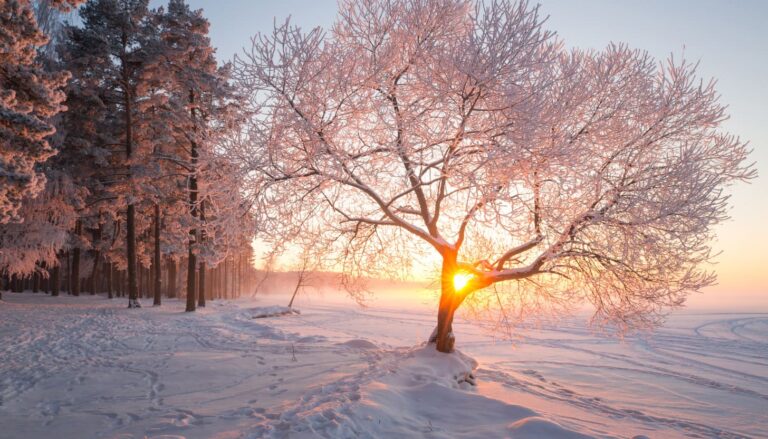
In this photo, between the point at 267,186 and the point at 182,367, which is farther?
the point at 182,367

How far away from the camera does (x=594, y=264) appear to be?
7.95 m

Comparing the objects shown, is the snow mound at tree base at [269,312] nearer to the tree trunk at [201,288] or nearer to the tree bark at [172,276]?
the tree trunk at [201,288]

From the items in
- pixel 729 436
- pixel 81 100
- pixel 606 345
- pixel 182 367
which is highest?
pixel 81 100

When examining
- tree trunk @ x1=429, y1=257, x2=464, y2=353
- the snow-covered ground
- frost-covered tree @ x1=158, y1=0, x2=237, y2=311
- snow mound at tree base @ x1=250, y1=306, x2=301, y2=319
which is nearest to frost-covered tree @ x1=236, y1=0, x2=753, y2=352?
tree trunk @ x1=429, y1=257, x2=464, y2=353

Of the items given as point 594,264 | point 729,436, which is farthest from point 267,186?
point 729,436

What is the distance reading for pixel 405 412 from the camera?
552cm

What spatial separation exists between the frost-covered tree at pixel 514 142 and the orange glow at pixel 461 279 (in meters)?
0.34

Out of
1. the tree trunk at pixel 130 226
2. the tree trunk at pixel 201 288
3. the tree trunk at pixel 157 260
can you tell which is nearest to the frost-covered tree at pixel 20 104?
the tree trunk at pixel 130 226

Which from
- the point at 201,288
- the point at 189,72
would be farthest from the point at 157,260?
the point at 189,72

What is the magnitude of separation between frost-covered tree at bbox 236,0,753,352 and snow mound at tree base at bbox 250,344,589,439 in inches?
92.0

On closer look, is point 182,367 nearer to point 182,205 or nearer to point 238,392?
point 238,392

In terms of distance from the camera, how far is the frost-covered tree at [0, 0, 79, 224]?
820 cm

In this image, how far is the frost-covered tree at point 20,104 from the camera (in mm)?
8203

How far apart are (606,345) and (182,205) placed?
21.2 metres
